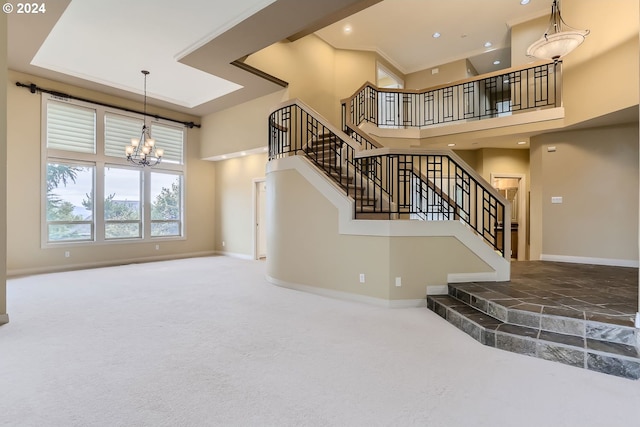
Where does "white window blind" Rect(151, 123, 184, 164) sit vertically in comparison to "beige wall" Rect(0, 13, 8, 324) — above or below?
above

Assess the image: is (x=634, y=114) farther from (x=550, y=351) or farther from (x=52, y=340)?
(x=52, y=340)

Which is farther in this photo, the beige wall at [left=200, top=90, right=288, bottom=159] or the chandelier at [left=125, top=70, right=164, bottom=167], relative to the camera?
the beige wall at [left=200, top=90, right=288, bottom=159]

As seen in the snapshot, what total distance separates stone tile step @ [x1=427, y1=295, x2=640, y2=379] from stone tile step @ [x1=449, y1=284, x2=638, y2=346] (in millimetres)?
46

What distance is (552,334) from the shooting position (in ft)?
Answer: 9.54

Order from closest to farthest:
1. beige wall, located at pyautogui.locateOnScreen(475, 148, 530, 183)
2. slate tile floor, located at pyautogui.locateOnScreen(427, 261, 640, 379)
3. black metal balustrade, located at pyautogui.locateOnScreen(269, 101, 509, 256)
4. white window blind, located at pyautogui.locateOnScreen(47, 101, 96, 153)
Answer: slate tile floor, located at pyautogui.locateOnScreen(427, 261, 640, 379), black metal balustrade, located at pyautogui.locateOnScreen(269, 101, 509, 256), white window blind, located at pyautogui.locateOnScreen(47, 101, 96, 153), beige wall, located at pyautogui.locateOnScreen(475, 148, 530, 183)

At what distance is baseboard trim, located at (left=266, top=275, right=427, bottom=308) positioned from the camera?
4.23 meters

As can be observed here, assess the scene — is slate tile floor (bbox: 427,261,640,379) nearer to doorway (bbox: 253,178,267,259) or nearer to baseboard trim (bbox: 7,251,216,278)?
doorway (bbox: 253,178,267,259)

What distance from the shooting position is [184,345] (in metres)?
3.05

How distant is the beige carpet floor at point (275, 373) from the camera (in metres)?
1.99

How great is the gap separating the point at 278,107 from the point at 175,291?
372 cm

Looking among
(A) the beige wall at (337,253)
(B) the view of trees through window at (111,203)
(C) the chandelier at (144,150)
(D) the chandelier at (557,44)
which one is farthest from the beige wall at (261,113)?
(D) the chandelier at (557,44)

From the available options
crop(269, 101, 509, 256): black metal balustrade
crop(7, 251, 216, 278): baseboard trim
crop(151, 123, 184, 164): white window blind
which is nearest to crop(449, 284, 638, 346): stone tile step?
crop(269, 101, 509, 256): black metal balustrade

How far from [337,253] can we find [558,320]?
8.87ft

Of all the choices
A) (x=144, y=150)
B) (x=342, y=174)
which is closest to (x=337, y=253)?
(x=342, y=174)
